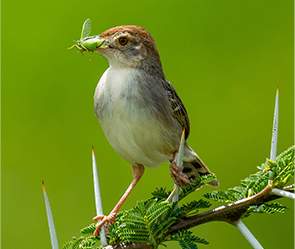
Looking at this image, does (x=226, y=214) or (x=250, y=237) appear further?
(x=226, y=214)

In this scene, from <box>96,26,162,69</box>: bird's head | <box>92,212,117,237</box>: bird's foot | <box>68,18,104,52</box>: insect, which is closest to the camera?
<box>92,212,117,237</box>: bird's foot

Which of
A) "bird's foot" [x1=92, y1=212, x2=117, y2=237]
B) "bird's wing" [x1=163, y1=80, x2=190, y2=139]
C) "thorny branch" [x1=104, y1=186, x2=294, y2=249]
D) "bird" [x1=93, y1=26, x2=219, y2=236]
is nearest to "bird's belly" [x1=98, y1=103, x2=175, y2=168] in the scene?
"bird" [x1=93, y1=26, x2=219, y2=236]

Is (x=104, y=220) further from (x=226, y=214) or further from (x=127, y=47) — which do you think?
(x=127, y=47)

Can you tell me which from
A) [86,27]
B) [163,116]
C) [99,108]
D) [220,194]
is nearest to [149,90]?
[163,116]

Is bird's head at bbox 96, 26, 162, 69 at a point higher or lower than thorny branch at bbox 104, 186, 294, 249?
higher

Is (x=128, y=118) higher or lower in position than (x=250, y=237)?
higher

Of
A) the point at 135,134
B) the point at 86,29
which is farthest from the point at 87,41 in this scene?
the point at 135,134

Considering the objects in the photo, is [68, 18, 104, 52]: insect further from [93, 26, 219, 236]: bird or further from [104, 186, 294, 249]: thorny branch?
[104, 186, 294, 249]: thorny branch

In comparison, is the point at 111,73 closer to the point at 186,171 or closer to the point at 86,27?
the point at 86,27
